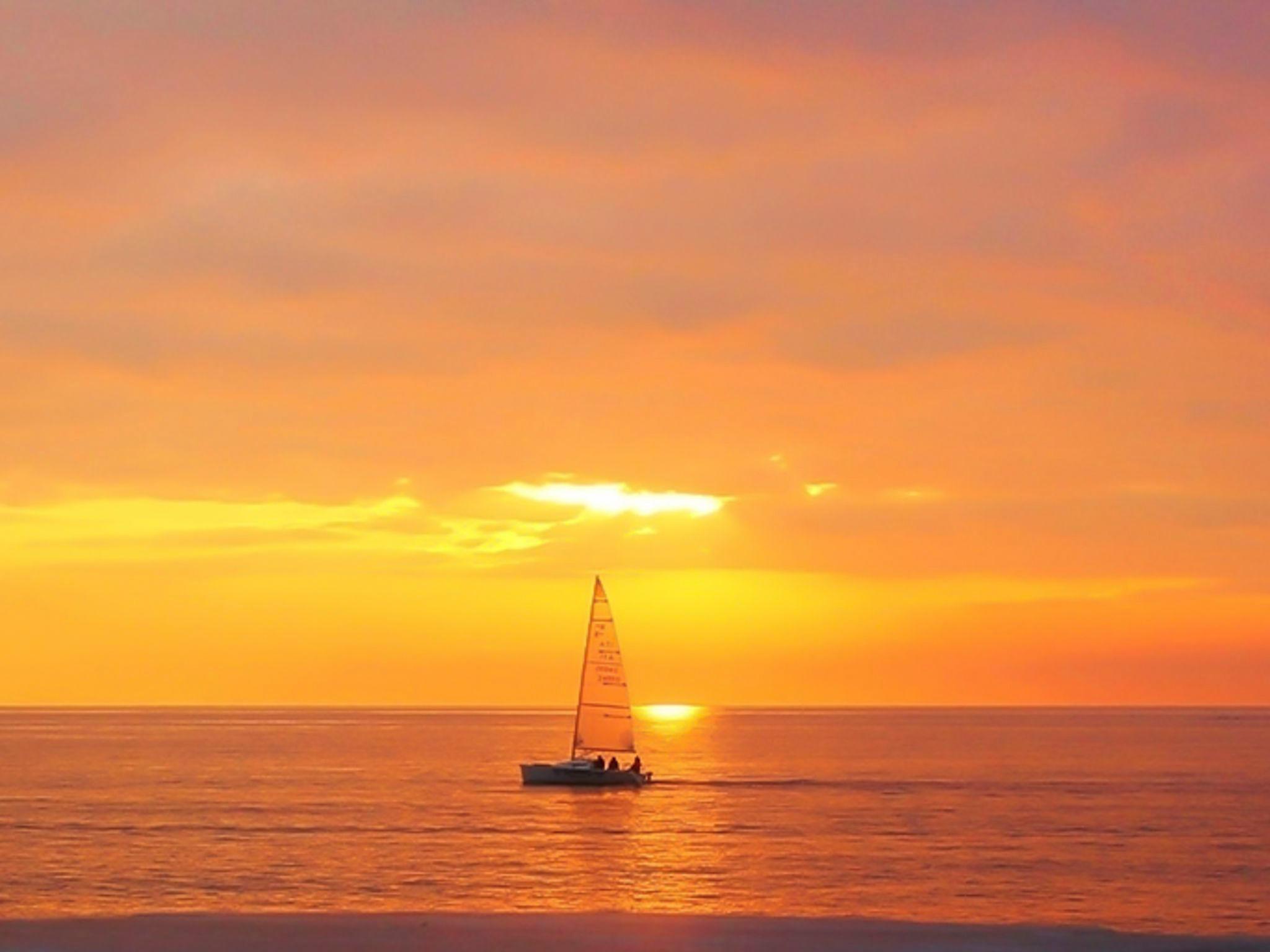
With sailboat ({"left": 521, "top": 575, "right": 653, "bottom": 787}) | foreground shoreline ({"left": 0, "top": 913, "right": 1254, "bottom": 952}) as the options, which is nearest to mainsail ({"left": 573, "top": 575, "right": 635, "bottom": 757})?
sailboat ({"left": 521, "top": 575, "right": 653, "bottom": 787})

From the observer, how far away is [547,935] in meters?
51.2

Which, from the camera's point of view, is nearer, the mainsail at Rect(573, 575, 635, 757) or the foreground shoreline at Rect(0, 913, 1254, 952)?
the foreground shoreline at Rect(0, 913, 1254, 952)

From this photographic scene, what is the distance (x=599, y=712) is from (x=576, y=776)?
598 centimetres

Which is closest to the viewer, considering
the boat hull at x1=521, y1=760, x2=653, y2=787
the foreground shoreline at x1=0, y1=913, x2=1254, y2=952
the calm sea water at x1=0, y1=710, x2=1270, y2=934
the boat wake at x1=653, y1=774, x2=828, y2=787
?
the foreground shoreline at x1=0, y1=913, x2=1254, y2=952

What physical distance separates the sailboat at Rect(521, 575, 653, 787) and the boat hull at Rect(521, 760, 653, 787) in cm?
5

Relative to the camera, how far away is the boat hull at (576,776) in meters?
129

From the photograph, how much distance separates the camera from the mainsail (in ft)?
434

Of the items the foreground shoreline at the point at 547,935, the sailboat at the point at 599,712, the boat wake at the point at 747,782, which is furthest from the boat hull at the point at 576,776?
the foreground shoreline at the point at 547,935

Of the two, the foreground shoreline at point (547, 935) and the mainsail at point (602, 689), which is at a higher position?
the mainsail at point (602, 689)

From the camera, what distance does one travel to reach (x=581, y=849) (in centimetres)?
8781

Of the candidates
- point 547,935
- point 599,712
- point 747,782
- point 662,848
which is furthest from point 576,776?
point 547,935

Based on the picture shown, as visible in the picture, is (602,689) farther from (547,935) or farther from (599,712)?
(547,935)

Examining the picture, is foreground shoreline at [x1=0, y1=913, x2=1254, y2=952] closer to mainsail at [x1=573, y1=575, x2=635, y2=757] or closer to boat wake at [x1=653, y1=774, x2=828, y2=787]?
mainsail at [x1=573, y1=575, x2=635, y2=757]

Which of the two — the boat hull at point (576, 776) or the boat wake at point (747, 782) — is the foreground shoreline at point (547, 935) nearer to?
the boat hull at point (576, 776)
